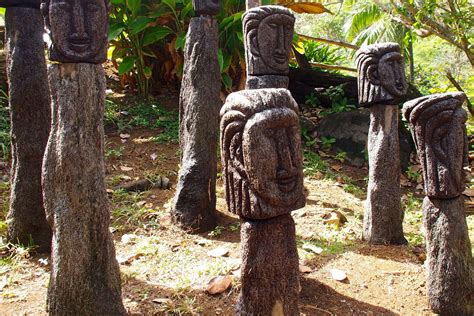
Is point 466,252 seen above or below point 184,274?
above

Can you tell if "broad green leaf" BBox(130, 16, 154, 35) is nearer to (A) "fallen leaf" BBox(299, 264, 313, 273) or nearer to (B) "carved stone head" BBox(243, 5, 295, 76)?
(B) "carved stone head" BBox(243, 5, 295, 76)

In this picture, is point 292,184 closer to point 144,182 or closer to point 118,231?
point 118,231

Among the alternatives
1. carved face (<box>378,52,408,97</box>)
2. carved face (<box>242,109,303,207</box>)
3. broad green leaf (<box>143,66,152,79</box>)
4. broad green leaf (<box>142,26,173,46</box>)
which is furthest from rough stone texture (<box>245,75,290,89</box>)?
broad green leaf (<box>143,66,152,79</box>)

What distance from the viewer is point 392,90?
14.5ft

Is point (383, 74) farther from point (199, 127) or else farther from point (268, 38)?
point (199, 127)

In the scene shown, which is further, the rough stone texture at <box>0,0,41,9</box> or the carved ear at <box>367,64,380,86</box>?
the carved ear at <box>367,64,380,86</box>

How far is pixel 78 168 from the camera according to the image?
2891 mm

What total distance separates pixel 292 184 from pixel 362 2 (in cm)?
1541

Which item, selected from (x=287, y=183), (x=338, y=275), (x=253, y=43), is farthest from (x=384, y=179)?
(x=287, y=183)

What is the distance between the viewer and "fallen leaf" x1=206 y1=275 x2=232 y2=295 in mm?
3465

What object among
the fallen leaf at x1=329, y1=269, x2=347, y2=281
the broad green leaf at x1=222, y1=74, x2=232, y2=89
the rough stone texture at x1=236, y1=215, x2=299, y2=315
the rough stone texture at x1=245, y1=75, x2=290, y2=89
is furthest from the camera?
the broad green leaf at x1=222, y1=74, x2=232, y2=89

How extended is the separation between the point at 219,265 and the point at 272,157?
1668 mm

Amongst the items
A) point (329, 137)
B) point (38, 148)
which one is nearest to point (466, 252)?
point (38, 148)

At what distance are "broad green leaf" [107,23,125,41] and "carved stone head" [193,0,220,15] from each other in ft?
8.04
